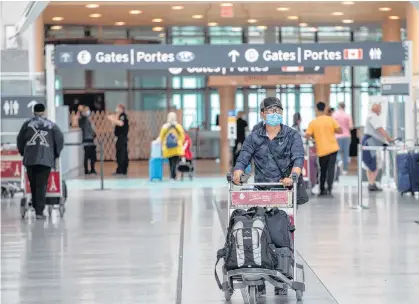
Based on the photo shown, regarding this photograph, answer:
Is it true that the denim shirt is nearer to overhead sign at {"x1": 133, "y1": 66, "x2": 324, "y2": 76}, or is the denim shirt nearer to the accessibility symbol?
the accessibility symbol

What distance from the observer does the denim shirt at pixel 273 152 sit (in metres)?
10.5

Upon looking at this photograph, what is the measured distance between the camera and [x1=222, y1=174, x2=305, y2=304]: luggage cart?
9.45m

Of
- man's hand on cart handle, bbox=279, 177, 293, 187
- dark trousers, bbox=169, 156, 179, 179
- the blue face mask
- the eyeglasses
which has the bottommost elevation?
dark trousers, bbox=169, 156, 179, 179

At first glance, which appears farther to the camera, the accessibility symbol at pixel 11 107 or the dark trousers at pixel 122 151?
the dark trousers at pixel 122 151

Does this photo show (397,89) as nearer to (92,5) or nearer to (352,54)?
(352,54)

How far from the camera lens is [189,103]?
3972 cm

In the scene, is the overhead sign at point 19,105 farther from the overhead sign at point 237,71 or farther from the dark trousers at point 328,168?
the overhead sign at point 237,71

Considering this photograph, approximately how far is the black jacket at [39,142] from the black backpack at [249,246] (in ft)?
27.5

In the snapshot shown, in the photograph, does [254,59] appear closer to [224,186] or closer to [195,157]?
[224,186]

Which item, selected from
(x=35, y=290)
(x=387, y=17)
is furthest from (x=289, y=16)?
(x=35, y=290)

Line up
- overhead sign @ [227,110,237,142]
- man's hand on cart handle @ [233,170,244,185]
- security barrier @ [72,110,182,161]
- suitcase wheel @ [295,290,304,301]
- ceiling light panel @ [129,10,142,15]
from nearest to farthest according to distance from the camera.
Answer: suitcase wheel @ [295,290,304,301]
man's hand on cart handle @ [233,170,244,185]
overhead sign @ [227,110,237,142]
ceiling light panel @ [129,10,142,15]
security barrier @ [72,110,182,161]

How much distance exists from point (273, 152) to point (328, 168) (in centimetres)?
1123

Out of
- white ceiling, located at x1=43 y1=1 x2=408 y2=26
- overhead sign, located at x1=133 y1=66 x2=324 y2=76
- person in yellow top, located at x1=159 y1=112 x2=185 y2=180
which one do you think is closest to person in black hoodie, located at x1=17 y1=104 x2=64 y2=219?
overhead sign, located at x1=133 y1=66 x2=324 y2=76

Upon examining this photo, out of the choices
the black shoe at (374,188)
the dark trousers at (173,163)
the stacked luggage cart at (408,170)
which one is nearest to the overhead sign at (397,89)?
the black shoe at (374,188)
